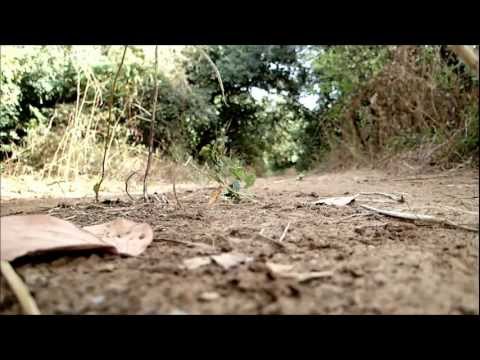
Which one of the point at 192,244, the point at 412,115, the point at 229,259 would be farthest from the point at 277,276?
the point at 412,115

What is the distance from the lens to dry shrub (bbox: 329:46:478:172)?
113 inches

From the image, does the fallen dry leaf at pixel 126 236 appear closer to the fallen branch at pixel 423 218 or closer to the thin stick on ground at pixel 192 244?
the thin stick on ground at pixel 192 244

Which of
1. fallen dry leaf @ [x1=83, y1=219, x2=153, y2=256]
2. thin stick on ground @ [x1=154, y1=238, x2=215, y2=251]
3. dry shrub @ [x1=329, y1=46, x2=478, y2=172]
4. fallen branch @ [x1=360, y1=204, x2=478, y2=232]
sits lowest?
thin stick on ground @ [x1=154, y1=238, x2=215, y2=251]

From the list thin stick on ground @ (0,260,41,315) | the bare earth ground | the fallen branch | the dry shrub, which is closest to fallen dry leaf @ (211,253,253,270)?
the bare earth ground

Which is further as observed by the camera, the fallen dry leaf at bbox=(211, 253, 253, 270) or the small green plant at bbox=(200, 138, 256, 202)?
the small green plant at bbox=(200, 138, 256, 202)

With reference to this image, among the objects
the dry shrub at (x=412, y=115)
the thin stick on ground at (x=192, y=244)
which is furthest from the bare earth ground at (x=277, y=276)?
the dry shrub at (x=412, y=115)

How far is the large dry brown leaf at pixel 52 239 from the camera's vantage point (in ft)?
2.61

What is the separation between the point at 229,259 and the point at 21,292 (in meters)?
0.39

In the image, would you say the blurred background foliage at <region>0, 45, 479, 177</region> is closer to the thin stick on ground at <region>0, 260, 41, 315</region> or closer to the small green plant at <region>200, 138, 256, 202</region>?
the small green plant at <region>200, 138, 256, 202</region>

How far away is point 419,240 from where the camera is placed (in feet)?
3.21

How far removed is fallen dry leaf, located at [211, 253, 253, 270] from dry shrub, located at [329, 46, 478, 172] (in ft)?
7.63
